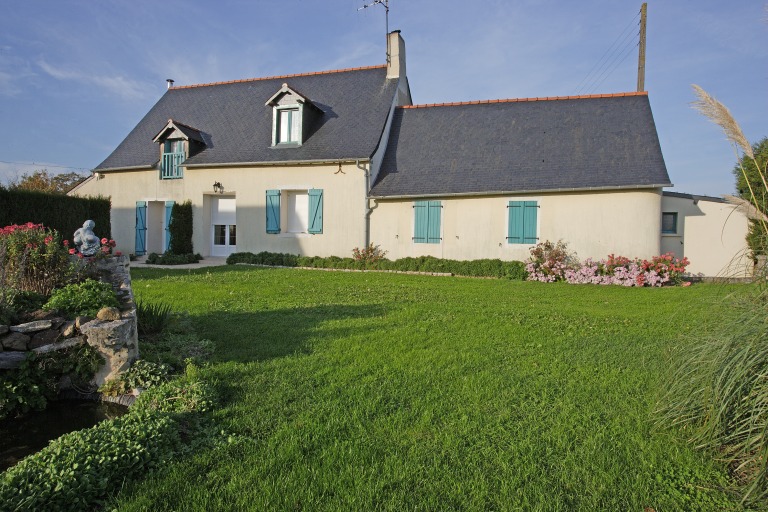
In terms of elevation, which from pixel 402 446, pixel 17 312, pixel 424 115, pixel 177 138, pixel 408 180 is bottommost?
pixel 402 446

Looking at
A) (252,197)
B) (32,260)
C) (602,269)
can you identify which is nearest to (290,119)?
(252,197)

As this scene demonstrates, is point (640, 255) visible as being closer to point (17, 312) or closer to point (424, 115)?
point (424, 115)

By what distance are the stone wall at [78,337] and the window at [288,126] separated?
39.9ft

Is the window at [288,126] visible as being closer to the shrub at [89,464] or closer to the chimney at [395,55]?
the chimney at [395,55]

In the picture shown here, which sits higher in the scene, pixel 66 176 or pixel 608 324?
pixel 66 176

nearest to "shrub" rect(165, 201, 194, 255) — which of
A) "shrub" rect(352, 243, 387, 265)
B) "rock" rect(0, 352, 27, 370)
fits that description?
"shrub" rect(352, 243, 387, 265)

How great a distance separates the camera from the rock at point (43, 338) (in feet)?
11.3

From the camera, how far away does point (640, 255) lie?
11680 millimetres

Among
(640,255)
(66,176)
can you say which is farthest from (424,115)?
(66,176)

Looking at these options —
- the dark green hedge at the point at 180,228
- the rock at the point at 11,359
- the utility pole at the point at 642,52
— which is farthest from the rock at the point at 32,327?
the utility pole at the point at 642,52

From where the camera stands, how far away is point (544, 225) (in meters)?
12.5

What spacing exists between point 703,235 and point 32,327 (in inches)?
599

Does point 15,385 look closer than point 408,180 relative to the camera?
Yes

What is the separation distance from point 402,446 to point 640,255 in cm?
1137
